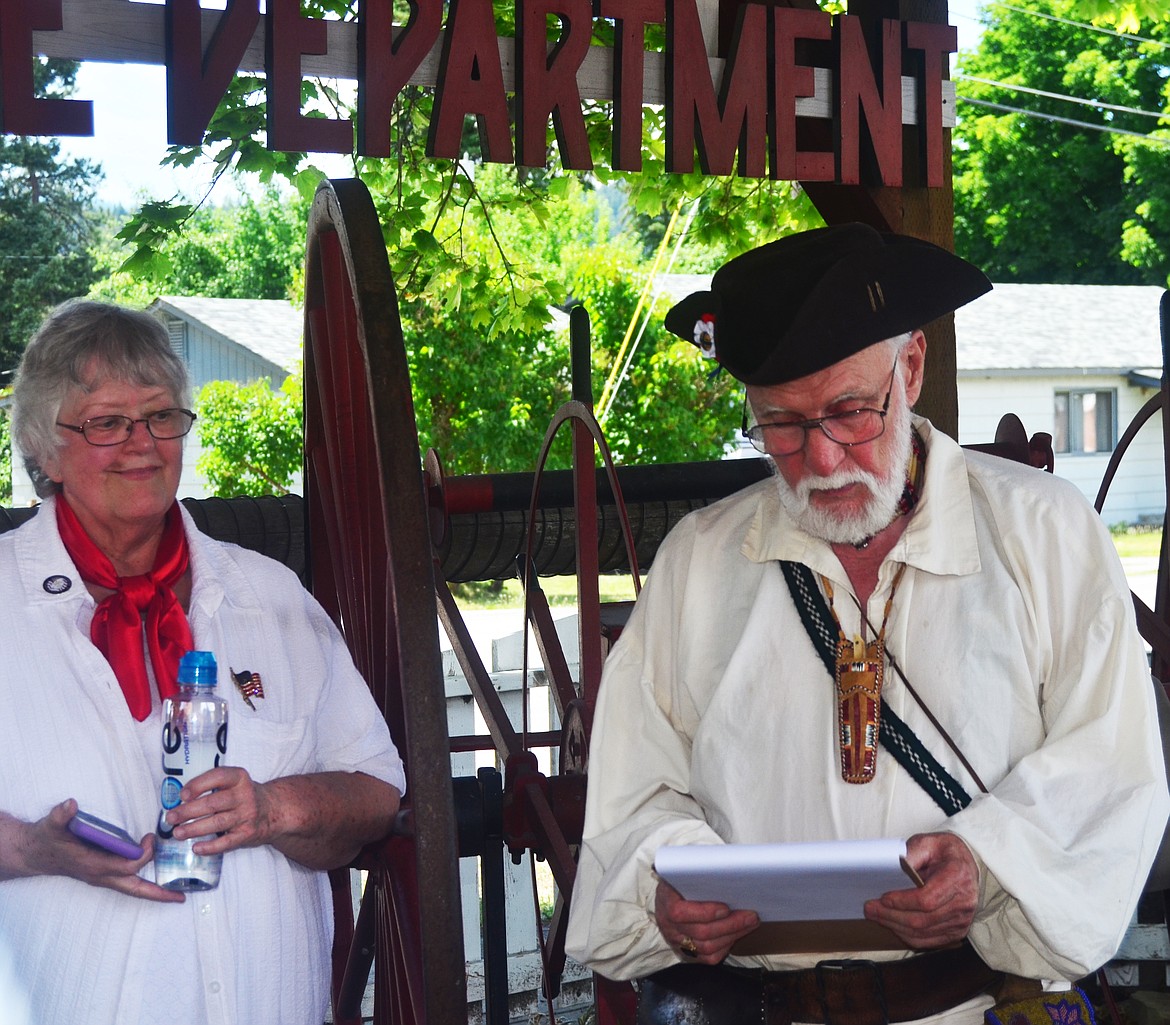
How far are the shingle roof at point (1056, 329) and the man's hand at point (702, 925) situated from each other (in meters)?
25.4

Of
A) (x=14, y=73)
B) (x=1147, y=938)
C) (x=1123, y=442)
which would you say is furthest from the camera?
(x=1147, y=938)

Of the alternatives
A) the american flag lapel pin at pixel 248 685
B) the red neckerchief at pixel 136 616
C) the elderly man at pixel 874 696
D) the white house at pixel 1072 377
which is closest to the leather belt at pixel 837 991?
the elderly man at pixel 874 696

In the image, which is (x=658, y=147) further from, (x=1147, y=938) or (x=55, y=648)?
(x=55, y=648)

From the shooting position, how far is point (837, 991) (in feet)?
6.89

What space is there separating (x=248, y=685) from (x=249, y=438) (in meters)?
16.5

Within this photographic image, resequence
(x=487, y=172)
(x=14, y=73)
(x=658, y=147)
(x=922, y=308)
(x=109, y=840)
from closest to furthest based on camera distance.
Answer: (x=109, y=840)
(x=922, y=308)
(x=14, y=73)
(x=658, y=147)
(x=487, y=172)

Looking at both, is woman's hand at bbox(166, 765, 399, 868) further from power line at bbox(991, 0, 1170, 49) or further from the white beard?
power line at bbox(991, 0, 1170, 49)

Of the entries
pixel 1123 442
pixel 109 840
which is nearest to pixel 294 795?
pixel 109 840

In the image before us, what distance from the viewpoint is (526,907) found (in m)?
4.77

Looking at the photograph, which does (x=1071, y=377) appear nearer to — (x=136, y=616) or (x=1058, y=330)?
(x=1058, y=330)

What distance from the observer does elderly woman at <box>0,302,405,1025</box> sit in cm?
214

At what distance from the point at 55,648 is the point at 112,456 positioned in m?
0.32

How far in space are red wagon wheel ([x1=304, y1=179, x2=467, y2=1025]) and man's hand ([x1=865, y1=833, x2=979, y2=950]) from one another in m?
0.58

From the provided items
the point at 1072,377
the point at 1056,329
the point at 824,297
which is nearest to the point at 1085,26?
the point at 1056,329
